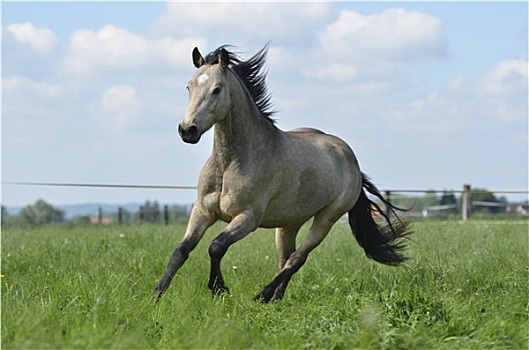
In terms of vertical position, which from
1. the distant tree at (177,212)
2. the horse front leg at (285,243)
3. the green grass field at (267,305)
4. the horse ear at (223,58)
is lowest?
the distant tree at (177,212)

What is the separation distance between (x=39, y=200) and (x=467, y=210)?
1681 inches

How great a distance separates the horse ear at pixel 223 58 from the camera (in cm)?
667

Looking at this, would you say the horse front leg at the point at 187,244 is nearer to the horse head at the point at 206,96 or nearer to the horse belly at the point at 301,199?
the horse belly at the point at 301,199

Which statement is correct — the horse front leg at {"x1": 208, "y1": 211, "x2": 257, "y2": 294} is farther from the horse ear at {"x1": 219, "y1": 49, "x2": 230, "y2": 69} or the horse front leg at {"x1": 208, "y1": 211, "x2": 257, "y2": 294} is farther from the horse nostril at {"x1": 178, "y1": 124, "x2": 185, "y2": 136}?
the horse ear at {"x1": 219, "y1": 49, "x2": 230, "y2": 69}

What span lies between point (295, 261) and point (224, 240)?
1.12 m

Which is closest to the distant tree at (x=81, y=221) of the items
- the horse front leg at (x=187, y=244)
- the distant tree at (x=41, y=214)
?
the distant tree at (x=41, y=214)

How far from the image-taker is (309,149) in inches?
301


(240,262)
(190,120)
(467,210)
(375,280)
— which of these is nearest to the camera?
(190,120)

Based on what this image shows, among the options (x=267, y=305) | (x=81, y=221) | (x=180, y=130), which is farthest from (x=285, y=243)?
(x=81, y=221)

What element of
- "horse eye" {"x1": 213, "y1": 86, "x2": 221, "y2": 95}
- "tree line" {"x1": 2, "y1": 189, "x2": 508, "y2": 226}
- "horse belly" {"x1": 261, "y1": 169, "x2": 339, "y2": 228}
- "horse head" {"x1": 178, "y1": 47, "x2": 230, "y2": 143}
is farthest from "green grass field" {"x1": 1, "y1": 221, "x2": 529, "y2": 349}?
"tree line" {"x1": 2, "y1": 189, "x2": 508, "y2": 226}

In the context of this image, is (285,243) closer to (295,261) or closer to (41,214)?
(295,261)

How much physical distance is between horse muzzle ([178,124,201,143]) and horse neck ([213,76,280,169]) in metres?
0.81

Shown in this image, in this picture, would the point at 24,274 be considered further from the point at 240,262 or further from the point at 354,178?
the point at 354,178

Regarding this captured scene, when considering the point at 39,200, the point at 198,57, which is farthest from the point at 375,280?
the point at 39,200
